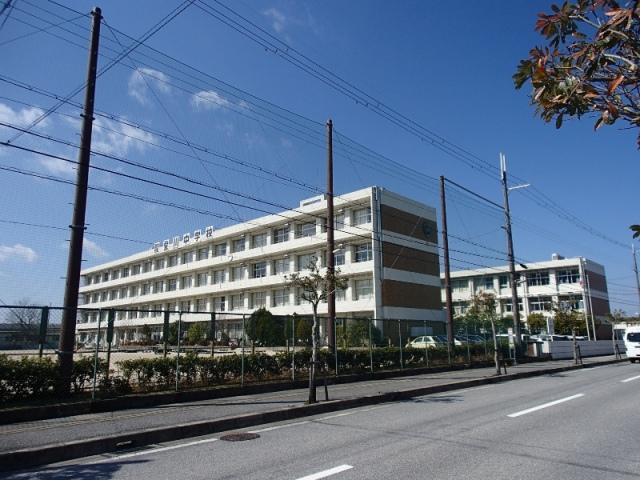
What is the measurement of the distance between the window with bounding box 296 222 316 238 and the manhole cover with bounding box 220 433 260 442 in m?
39.4

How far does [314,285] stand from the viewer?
47.5 ft

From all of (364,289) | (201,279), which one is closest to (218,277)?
(201,279)

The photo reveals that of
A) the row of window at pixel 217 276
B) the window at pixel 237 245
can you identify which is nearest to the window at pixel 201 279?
the row of window at pixel 217 276

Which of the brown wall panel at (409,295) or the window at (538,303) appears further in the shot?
the window at (538,303)

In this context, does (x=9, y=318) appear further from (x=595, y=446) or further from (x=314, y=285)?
(x=595, y=446)

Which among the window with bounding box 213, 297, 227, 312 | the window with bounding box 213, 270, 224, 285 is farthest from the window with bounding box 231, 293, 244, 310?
the window with bounding box 213, 270, 224, 285

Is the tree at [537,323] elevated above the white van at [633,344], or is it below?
above

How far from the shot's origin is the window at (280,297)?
50.7m

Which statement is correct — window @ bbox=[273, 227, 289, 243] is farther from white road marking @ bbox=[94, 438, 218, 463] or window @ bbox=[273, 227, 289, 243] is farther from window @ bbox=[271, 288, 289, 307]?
white road marking @ bbox=[94, 438, 218, 463]

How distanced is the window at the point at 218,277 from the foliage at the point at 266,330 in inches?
1694

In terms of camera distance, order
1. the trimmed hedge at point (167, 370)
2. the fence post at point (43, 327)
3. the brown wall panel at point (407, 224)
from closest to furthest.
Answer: the trimmed hedge at point (167, 370) → the fence post at point (43, 327) → the brown wall panel at point (407, 224)

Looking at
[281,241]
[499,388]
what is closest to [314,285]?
[499,388]

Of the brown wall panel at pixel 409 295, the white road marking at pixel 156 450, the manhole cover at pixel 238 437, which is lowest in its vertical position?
the white road marking at pixel 156 450

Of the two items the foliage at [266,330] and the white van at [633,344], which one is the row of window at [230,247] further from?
the foliage at [266,330]
